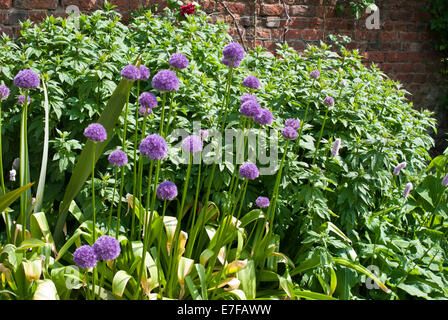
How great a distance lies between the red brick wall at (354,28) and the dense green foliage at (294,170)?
4.74ft

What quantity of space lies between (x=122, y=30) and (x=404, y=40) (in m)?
3.36

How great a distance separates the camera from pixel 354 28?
17.1 feet

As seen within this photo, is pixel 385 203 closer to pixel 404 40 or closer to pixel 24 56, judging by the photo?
pixel 24 56

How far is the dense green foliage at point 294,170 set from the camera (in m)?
2.38

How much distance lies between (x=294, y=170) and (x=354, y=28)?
315cm

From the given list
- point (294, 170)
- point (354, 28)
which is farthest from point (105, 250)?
point (354, 28)

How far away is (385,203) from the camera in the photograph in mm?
2732

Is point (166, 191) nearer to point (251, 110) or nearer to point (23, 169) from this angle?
point (251, 110)

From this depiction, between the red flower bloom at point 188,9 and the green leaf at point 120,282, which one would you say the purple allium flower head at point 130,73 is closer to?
the green leaf at point 120,282
